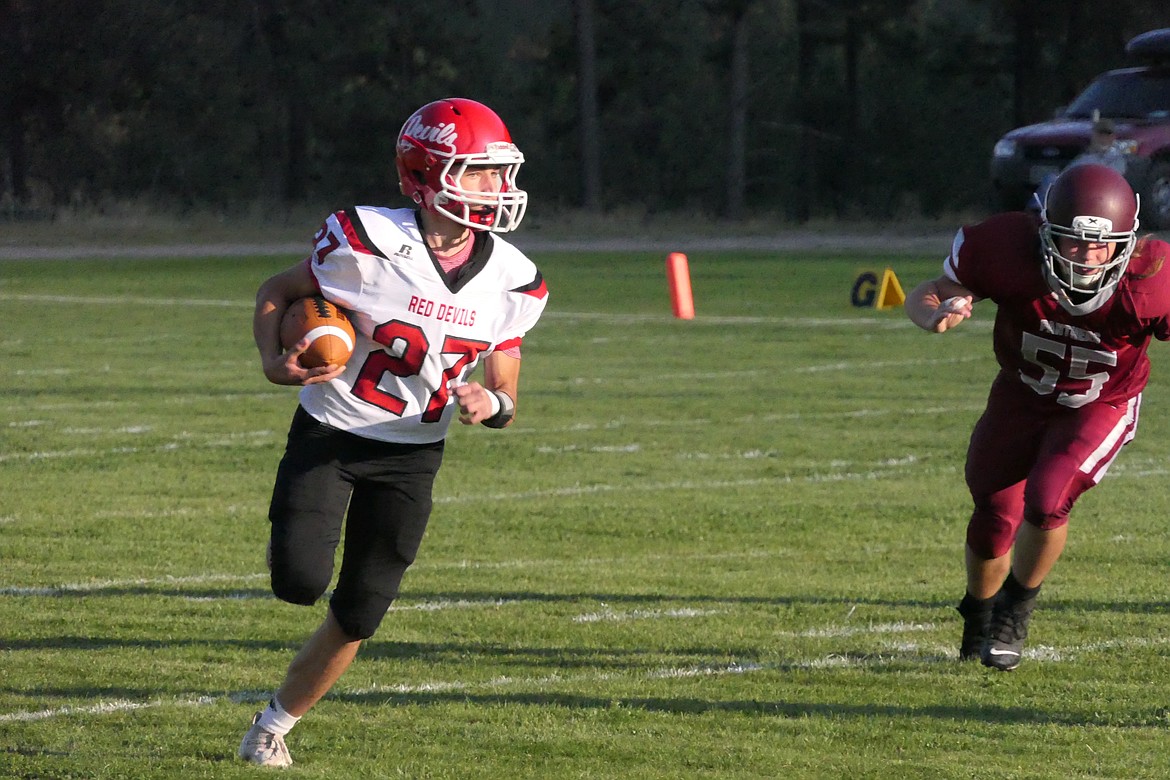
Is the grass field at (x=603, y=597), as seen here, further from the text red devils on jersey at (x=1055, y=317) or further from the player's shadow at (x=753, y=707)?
the text red devils on jersey at (x=1055, y=317)

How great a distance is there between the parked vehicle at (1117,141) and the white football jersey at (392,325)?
1802 centimetres

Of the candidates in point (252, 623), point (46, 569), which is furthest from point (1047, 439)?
point (46, 569)

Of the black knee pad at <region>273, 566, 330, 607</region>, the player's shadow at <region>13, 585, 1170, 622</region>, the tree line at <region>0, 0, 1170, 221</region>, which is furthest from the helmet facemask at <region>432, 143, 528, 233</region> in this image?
the tree line at <region>0, 0, 1170, 221</region>

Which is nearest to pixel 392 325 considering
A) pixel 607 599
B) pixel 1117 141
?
pixel 607 599

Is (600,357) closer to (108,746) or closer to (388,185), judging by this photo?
(108,746)

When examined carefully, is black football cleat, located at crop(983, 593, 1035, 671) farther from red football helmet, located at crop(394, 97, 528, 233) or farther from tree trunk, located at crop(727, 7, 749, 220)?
tree trunk, located at crop(727, 7, 749, 220)

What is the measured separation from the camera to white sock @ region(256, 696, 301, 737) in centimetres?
471

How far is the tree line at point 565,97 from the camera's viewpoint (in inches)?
1588

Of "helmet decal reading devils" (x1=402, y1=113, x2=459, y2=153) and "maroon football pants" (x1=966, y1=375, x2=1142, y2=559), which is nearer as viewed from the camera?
"helmet decal reading devils" (x1=402, y1=113, x2=459, y2=153)

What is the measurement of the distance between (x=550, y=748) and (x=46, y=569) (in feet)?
10.2

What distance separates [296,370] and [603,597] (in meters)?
2.53

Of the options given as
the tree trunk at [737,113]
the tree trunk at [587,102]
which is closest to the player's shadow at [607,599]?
the tree trunk at [737,113]

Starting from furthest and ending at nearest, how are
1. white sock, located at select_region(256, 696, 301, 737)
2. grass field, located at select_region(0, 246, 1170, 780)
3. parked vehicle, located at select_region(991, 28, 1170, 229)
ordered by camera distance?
parked vehicle, located at select_region(991, 28, 1170, 229) < grass field, located at select_region(0, 246, 1170, 780) < white sock, located at select_region(256, 696, 301, 737)

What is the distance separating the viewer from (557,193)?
166 ft
